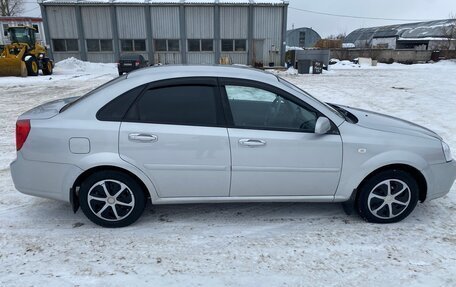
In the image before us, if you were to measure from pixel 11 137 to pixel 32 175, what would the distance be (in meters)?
4.33

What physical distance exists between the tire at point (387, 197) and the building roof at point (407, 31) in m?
52.8

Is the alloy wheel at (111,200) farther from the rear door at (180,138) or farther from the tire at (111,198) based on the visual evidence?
the rear door at (180,138)

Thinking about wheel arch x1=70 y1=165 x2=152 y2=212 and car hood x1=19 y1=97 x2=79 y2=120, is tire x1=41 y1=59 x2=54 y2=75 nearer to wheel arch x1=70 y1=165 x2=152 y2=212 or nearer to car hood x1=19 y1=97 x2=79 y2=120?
car hood x1=19 y1=97 x2=79 y2=120

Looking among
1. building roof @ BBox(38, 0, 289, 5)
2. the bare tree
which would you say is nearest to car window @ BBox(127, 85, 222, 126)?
building roof @ BBox(38, 0, 289, 5)

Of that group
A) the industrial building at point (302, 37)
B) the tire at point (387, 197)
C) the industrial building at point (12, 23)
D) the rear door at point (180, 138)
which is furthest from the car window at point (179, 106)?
the industrial building at point (302, 37)

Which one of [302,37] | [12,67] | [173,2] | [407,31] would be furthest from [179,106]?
[407,31]

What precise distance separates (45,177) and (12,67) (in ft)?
66.4

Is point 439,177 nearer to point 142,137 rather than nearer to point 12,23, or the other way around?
point 142,137

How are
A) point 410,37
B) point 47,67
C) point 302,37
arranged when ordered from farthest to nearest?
point 302,37 < point 410,37 < point 47,67

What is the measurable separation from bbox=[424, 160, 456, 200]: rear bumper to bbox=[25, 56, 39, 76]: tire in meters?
22.5

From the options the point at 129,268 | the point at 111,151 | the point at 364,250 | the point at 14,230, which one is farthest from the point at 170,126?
the point at 364,250

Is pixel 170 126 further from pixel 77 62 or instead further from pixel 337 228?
pixel 77 62

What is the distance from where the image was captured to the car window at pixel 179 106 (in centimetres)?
330

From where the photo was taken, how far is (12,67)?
65.4 ft
